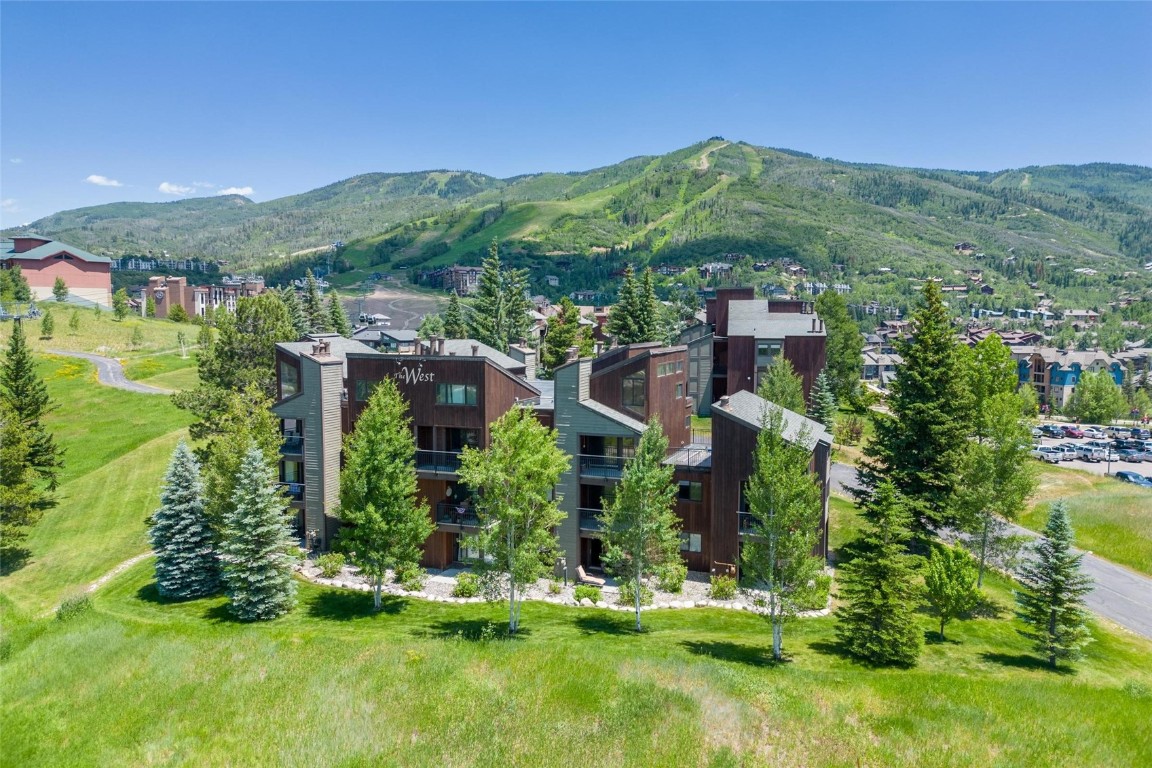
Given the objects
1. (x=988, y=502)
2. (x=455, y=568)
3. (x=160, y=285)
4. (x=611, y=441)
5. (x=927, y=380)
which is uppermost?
(x=160, y=285)

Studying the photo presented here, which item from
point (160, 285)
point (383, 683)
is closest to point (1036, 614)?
point (383, 683)

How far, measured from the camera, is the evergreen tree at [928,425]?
3378cm

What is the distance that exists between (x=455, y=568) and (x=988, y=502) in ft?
85.2

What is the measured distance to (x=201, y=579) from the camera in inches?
1176

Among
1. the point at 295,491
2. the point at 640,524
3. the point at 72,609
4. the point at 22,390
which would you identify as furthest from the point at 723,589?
the point at 22,390

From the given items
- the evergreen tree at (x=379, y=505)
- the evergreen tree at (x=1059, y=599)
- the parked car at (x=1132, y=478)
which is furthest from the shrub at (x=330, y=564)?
the parked car at (x=1132, y=478)

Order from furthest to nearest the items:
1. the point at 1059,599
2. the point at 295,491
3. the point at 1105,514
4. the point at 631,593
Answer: the point at 1105,514, the point at 295,491, the point at 631,593, the point at 1059,599

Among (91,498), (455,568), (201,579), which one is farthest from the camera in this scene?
(91,498)

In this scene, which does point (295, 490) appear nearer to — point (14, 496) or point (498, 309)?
point (14, 496)

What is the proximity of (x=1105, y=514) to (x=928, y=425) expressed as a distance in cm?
1796

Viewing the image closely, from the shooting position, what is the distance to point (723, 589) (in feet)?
→ 93.6

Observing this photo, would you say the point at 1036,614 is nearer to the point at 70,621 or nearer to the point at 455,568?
the point at 455,568

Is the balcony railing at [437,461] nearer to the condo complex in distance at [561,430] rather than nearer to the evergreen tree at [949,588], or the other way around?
the condo complex in distance at [561,430]

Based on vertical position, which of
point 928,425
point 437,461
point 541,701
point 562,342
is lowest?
point 541,701
